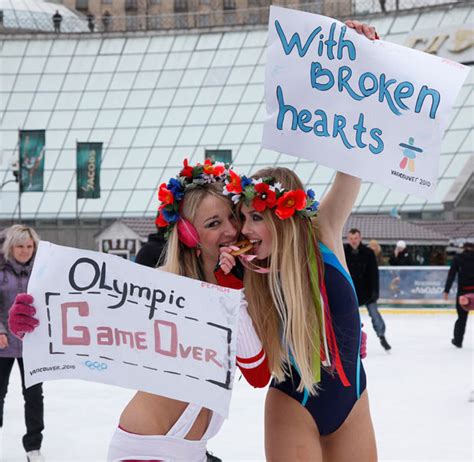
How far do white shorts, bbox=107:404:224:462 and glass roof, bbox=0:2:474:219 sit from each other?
29027 millimetres

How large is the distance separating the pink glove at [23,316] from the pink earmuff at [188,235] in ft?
1.81

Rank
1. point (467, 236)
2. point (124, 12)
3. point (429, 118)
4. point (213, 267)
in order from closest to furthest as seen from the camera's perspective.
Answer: point (213, 267) → point (429, 118) → point (467, 236) → point (124, 12)

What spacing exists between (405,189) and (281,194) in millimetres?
657

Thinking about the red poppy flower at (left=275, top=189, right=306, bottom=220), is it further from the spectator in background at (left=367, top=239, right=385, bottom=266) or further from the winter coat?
the spectator in background at (left=367, top=239, right=385, bottom=266)

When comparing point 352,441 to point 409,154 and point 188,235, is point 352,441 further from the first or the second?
point 409,154

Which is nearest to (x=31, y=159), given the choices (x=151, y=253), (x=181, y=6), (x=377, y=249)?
(x=377, y=249)

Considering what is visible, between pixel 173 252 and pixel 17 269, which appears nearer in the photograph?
pixel 173 252

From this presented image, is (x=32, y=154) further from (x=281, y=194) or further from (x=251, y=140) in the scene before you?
(x=281, y=194)

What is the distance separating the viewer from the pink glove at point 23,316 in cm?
288

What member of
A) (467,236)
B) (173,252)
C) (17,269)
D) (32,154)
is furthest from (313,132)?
(32,154)

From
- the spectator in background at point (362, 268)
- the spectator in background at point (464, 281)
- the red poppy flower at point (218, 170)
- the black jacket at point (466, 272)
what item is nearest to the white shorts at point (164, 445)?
the red poppy flower at point (218, 170)

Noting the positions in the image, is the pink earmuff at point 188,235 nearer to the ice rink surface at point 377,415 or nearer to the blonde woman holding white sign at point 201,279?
the blonde woman holding white sign at point 201,279

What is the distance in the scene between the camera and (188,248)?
3.09 metres

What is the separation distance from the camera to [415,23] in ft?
110
